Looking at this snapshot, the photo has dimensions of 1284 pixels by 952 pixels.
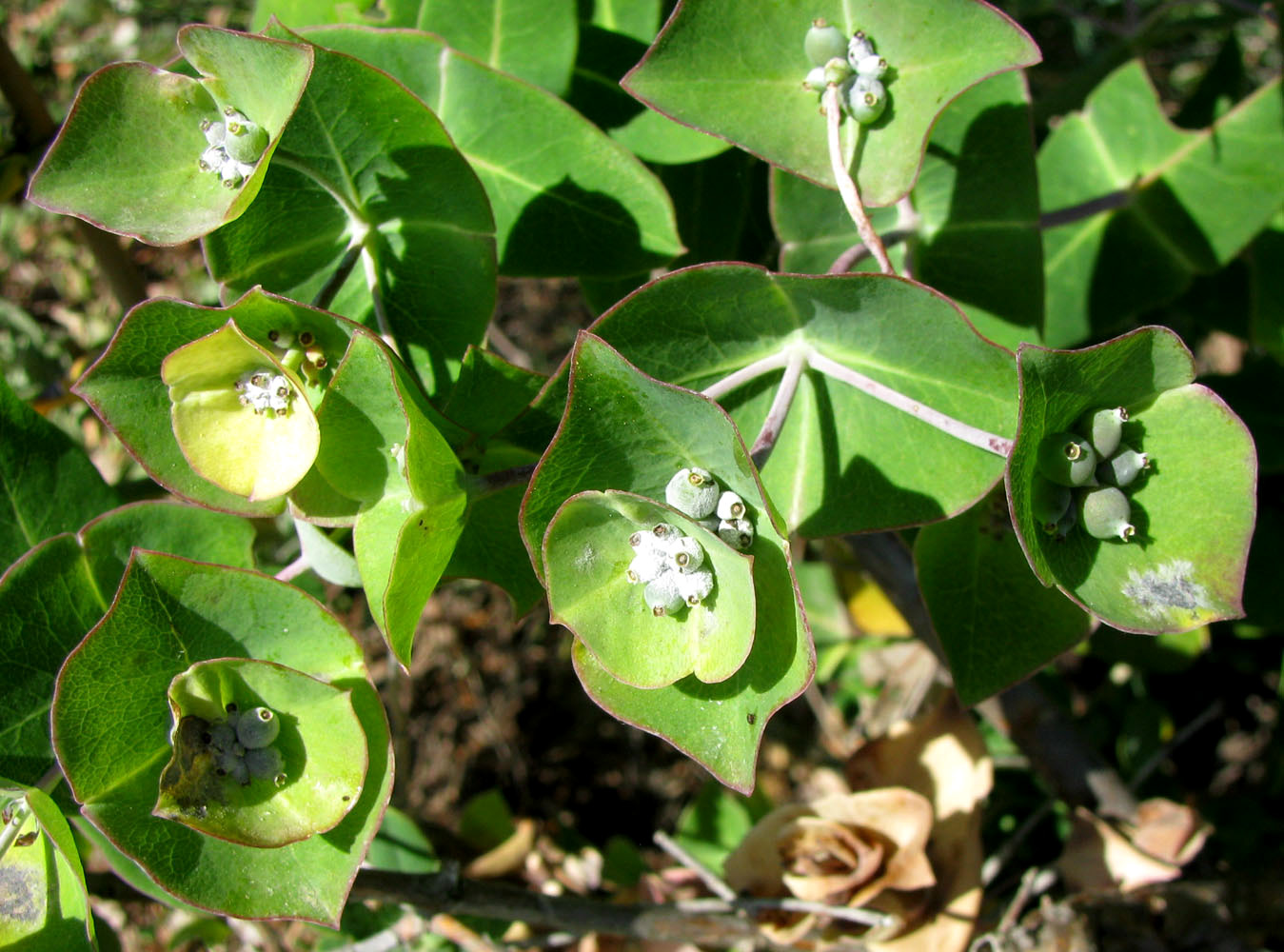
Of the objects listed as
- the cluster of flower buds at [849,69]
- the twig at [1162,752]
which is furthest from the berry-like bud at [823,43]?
the twig at [1162,752]

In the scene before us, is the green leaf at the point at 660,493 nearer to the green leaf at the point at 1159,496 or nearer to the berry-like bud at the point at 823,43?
the green leaf at the point at 1159,496

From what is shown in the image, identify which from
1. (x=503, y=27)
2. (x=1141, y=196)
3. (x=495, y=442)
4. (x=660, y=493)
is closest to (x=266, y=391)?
(x=495, y=442)

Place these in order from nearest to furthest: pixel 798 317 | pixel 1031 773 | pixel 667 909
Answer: pixel 798 317 < pixel 667 909 < pixel 1031 773

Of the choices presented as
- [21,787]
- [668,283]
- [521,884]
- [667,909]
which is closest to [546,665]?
[521,884]

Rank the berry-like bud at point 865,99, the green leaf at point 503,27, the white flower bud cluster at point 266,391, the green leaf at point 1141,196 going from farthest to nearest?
1. the green leaf at point 1141,196
2. the green leaf at point 503,27
3. the berry-like bud at point 865,99
4. the white flower bud cluster at point 266,391

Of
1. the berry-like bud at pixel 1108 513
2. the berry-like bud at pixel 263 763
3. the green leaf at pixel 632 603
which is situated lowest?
the berry-like bud at pixel 263 763

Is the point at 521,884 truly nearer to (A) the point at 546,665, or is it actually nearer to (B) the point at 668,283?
(A) the point at 546,665

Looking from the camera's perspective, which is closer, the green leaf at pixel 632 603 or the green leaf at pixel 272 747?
the green leaf at pixel 632 603


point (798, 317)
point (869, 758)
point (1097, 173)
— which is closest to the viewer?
point (798, 317)
